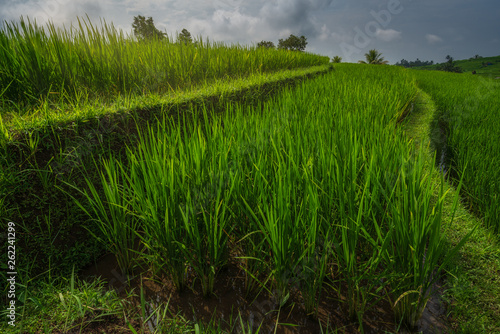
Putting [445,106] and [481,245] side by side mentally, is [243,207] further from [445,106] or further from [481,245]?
[445,106]

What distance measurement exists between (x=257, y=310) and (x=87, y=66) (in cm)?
279

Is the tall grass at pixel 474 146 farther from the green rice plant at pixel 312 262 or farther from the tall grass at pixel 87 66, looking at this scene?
the tall grass at pixel 87 66

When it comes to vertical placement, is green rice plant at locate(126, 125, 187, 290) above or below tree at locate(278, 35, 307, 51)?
below

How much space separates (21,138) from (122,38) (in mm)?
2582

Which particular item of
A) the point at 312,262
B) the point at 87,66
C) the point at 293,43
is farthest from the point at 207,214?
the point at 293,43

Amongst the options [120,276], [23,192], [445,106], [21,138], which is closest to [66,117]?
[21,138]

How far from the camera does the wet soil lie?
1099 millimetres

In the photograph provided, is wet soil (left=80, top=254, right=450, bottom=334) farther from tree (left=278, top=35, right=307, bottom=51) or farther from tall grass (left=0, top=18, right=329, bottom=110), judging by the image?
tree (left=278, top=35, right=307, bottom=51)

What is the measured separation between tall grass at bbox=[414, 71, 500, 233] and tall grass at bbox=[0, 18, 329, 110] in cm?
301

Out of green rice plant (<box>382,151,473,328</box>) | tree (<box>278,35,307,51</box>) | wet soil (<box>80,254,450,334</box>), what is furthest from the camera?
tree (<box>278,35,307,51</box>)

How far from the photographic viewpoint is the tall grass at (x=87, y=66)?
86.7 inches

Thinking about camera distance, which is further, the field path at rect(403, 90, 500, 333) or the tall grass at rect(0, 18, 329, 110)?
the tall grass at rect(0, 18, 329, 110)

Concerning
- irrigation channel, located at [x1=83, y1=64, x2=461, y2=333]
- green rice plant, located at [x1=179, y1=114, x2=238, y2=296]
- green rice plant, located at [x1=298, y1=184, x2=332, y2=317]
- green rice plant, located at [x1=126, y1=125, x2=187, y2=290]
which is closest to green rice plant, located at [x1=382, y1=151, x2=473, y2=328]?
irrigation channel, located at [x1=83, y1=64, x2=461, y2=333]

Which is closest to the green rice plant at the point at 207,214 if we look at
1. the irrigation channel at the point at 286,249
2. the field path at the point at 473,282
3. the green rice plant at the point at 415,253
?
the irrigation channel at the point at 286,249
